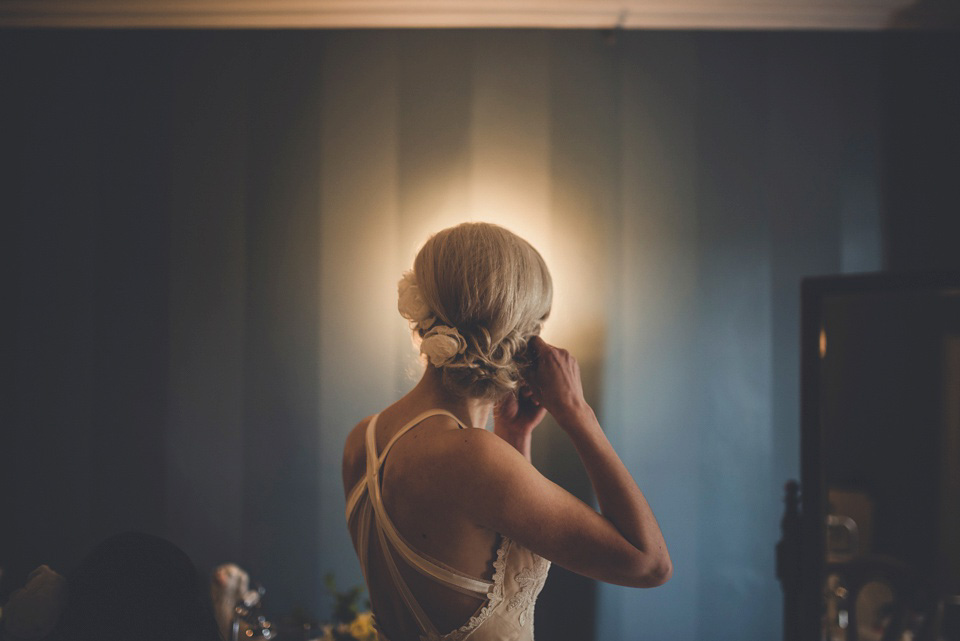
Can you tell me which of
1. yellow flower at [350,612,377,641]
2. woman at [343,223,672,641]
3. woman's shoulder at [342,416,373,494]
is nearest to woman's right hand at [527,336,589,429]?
woman at [343,223,672,641]

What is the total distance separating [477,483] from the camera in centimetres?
86

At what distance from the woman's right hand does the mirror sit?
771 millimetres

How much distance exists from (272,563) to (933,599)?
1856mm

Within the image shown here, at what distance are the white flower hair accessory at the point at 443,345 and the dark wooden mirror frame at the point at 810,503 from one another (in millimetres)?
1011

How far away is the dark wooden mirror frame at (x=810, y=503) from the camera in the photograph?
53.1 inches

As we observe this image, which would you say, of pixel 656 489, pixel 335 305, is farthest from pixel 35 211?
pixel 656 489

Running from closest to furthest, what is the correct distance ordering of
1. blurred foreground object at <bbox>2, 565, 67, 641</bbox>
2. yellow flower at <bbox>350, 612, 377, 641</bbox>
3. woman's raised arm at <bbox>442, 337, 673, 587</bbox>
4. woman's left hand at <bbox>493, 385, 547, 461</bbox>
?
1. blurred foreground object at <bbox>2, 565, 67, 641</bbox>
2. woman's raised arm at <bbox>442, 337, 673, 587</bbox>
3. woman's left hand at <bbox>493, 385, 547, 461</bbox>
4. yellow flower at <bbox>350, 612, 377, 641</bbox>

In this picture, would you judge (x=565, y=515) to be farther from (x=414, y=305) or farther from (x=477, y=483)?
(x=414, y=305)

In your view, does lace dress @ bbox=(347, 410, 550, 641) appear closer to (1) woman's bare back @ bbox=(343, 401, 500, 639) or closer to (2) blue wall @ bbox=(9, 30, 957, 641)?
(1) woman's bare back @ bbox=(343, 401, 500, 639)

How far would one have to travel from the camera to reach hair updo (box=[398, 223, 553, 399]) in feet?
2.95

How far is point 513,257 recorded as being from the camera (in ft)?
3.01

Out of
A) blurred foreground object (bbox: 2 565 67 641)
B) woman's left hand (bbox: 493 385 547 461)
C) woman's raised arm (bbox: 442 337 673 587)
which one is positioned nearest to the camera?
blurred foreground object (bbox: 2 565 67 641)

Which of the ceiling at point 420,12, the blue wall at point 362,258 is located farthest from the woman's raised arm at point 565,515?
the ceiling at point 420,12

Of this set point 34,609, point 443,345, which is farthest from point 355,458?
point 34,609
